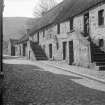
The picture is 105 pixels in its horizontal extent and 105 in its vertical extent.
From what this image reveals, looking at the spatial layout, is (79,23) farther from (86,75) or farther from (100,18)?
(86,75)

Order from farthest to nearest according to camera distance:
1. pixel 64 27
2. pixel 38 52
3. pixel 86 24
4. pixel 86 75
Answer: pixel 38 52, pixel 64 27, pixel 86 24, pixel 86 75

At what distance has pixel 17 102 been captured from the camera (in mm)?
5996

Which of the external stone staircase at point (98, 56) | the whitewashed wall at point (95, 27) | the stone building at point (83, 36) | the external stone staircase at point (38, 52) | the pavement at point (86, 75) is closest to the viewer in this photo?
the pavement at point (86, 75)

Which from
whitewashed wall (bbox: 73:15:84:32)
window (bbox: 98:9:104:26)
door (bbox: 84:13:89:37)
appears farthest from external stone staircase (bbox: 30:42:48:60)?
window (bbox: 98:9:104:26)

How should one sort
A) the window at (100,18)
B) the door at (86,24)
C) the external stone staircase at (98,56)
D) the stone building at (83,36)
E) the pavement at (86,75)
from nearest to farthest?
the pavement at (86,75), the external stone staircase at (98,56), the stone building at (83,36), the window at (100,18), the door at (86,24)

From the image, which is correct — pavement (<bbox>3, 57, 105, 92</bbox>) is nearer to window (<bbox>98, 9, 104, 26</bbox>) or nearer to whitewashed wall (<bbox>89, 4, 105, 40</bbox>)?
whitewashed wall (<bbox>89, 4, 105, 40</bbox>)

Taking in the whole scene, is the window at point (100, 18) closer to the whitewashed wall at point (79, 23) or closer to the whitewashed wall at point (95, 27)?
the whitewashed wall at point (95, 27)

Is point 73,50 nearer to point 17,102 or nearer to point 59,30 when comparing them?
point 59,30

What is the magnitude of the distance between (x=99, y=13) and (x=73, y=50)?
4039mm

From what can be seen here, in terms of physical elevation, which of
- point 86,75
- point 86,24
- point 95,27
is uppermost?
point 86,24

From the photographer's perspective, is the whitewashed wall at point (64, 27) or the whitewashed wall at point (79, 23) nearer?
the whitewashed wall at point (79, 23)

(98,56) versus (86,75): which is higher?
(98,56)

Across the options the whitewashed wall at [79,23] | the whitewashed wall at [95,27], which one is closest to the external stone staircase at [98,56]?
the whitewashed wall at [95,27]

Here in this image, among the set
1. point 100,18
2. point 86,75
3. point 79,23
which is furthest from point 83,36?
point 86,75
